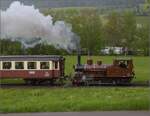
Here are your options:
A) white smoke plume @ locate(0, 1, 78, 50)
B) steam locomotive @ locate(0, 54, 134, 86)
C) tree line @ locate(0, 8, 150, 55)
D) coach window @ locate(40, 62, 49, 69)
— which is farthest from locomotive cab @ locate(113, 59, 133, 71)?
coach window @ locate(40, 62, 49, 69)

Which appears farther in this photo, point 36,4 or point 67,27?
point 67,27

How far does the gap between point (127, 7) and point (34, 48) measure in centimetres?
522

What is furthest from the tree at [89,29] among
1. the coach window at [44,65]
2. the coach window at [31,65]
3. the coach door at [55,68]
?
the coach window at [31,65]

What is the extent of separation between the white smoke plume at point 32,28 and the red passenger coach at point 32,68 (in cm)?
72

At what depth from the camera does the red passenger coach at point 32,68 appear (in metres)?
21.2

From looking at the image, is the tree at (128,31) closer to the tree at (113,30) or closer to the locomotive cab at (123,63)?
the tree at (113,30)

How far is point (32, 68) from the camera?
2145cm

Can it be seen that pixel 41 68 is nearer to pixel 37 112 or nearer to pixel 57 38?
pixel 57 38

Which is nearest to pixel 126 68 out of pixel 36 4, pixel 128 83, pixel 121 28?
pixel 128 83

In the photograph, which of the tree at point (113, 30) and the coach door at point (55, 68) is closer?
the tree at point (113, 30)

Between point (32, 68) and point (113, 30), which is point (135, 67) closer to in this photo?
point (113, 30)

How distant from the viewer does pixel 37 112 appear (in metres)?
10.2

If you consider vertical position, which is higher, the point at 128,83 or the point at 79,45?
the point at 79,45

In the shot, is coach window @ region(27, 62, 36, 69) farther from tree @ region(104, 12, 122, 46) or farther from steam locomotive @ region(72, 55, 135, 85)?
tree @ region(104, 12, 122, 46)
